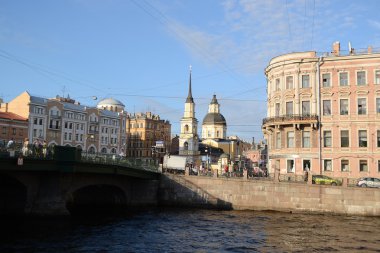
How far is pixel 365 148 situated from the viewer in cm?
4969

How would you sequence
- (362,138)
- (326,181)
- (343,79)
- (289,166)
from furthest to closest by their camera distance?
(289,166) < (343,79) < (362,138) < (326,181)

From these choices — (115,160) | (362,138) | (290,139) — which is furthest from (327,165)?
(115,160)

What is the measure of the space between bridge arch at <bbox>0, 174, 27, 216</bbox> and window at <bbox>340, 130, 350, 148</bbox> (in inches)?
1404

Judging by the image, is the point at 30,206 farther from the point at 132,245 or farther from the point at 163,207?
the point at 163,207

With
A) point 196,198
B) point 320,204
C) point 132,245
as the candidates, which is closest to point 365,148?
point 320,204

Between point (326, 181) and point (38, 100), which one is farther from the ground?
point (38, 100)

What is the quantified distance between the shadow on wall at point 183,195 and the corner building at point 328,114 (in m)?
10.8

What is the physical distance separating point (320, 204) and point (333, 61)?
19.2m

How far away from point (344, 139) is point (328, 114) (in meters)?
3.54

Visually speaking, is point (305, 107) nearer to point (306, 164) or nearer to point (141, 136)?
point (306, 164)

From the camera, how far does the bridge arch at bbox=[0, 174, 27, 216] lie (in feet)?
116

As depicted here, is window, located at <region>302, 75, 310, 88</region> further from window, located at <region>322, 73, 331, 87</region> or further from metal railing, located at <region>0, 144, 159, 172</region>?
metal railing, located at <region>0, 144, 159, 172</region>

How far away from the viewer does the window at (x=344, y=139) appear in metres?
50.7

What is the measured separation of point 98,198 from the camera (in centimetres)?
4803
